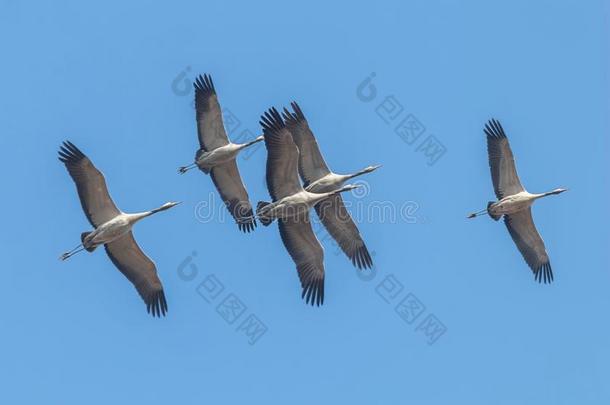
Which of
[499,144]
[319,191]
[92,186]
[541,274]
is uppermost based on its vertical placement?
[92,186]

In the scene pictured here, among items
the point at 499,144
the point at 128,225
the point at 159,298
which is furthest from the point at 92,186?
the point at 499,144

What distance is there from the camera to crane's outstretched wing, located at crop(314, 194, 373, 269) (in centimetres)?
3869

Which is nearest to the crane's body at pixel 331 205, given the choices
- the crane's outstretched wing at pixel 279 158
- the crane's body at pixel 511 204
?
the crane's outstretched wing at pixel 279 158

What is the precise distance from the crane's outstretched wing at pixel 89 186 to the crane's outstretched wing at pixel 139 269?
851mm

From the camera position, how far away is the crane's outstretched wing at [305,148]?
38.0m

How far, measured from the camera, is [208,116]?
130ft

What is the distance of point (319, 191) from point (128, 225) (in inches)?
248

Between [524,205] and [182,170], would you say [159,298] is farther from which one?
[524,205]

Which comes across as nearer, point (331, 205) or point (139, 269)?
point (139, 269)

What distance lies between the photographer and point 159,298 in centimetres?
3606

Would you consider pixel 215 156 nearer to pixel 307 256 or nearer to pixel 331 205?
pixel 331 205

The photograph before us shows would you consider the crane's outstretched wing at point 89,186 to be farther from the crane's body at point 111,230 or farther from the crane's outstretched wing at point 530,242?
the crane's outstretched wing at point 530,242

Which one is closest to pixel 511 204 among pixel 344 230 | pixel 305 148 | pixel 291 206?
pixel 344 230

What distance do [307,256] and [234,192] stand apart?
17.8ft
